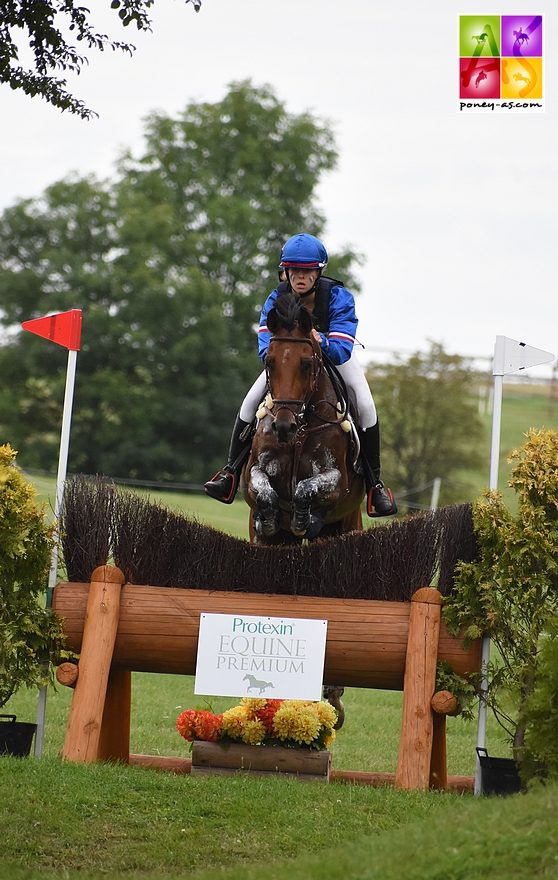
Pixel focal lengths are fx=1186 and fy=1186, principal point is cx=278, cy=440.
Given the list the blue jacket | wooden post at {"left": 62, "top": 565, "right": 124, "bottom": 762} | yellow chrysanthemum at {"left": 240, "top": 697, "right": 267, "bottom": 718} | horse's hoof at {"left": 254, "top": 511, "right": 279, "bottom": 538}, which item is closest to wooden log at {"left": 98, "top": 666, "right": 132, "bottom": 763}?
wooden post at {"left": 62, "top": 565, "right": 124, "bottom": 762}

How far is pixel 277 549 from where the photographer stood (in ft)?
21.3

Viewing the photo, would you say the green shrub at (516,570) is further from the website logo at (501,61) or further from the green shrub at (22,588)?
the website logo at (501,61)

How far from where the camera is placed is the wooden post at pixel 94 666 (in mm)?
6191

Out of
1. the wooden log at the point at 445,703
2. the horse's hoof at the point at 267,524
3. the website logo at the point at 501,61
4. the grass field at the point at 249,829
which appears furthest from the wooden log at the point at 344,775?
the website logo at the point at 501,61

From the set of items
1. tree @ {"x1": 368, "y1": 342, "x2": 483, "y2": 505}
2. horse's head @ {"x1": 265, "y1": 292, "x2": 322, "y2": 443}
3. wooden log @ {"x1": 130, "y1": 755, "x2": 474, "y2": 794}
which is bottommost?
wooden log @ {"x1": 130, "y1": 755, "x2": 474, "y2": 794}

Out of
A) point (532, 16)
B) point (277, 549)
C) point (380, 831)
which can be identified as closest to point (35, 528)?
point (277, 549)

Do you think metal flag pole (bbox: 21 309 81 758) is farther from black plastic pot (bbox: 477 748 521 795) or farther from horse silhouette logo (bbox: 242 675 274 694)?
black plastic pot (bbox: 477 748 521 795)

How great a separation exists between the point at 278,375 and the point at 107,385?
3003cm

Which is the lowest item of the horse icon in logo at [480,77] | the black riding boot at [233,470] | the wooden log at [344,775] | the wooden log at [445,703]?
the wooden log at [344,775]

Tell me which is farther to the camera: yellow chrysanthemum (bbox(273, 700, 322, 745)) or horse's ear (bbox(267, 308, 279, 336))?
horse's ear (bbox(267, 308, 279, 336))

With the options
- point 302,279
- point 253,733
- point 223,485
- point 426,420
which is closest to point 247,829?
point 253,733

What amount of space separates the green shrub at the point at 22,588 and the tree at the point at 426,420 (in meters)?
26.8

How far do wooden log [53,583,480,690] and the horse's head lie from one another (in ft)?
3.27

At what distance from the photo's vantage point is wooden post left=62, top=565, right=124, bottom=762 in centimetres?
619
